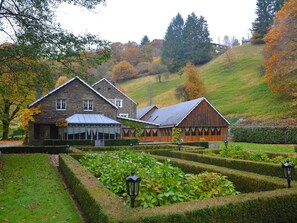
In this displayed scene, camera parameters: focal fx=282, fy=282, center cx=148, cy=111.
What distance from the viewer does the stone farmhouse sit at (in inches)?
1242

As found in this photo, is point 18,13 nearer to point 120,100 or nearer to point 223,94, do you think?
point 120,100

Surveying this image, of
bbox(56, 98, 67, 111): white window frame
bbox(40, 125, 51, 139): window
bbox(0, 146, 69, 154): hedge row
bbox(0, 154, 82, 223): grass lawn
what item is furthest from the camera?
bbox(56, 98, 67, 111): white window frame

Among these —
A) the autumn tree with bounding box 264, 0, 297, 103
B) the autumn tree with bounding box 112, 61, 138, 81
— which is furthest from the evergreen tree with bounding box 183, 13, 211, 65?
the autumn tree with bounding box 264, 0, 297, 103

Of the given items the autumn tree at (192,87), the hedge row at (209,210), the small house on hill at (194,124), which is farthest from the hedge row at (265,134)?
the autumn tree at (192,87)

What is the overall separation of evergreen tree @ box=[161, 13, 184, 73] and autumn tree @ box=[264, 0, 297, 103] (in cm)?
4593

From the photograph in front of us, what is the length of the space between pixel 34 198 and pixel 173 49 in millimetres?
84563

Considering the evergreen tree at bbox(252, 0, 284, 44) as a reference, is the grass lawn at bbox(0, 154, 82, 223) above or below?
below

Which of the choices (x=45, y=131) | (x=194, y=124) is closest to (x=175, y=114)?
(x=194, y=124)

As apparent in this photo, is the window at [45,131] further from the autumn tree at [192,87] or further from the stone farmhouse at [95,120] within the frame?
the autumn tree at [192,87]

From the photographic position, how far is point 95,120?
104ft

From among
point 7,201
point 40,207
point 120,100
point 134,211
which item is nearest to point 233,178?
point 134,211

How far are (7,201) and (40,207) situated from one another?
138 cm

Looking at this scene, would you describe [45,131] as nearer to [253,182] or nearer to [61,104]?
[61,104]

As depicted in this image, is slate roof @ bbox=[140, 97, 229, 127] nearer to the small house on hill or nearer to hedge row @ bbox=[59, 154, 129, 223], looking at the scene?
the small house on hill
